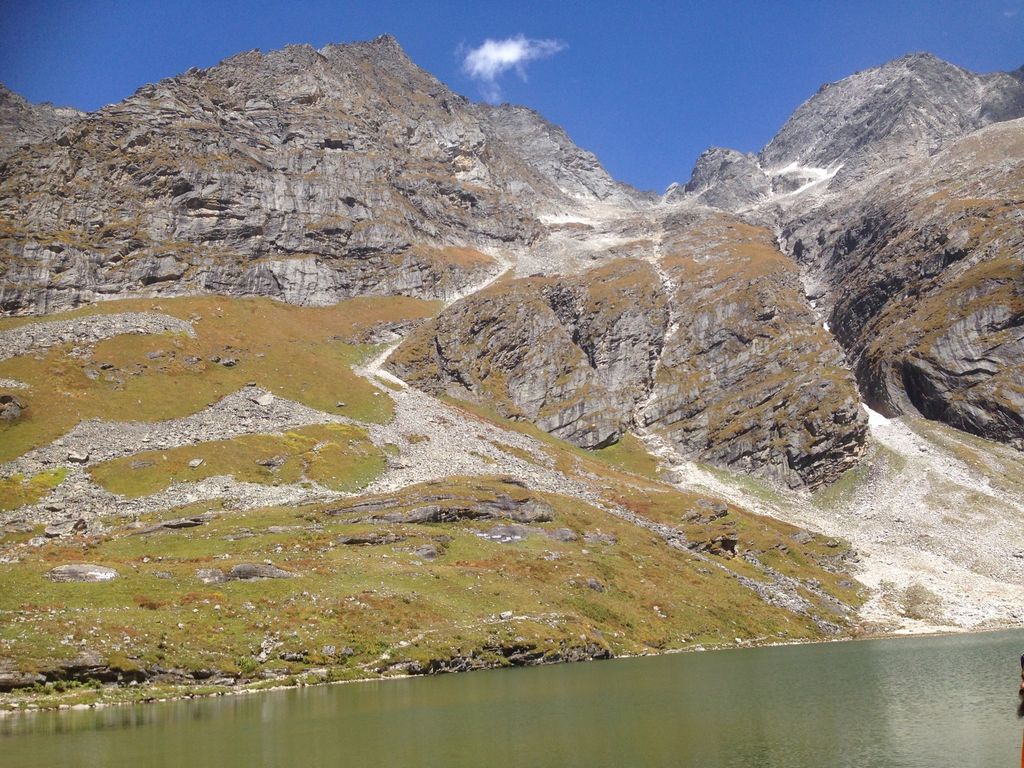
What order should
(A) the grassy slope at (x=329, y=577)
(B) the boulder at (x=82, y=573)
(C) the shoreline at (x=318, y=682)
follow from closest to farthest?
(C) the shoreline at (x=318, y=682), (A) the grassy slope at (x=329, y=577), (B) the boulder at (x=82, y=573)

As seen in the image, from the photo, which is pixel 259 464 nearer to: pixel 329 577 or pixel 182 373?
pixel 182 373

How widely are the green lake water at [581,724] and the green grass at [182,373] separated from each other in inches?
3014

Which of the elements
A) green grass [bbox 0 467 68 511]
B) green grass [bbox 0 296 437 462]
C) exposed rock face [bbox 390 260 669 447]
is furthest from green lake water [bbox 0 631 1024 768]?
exposed rock face [bbox 390 260 669 447]

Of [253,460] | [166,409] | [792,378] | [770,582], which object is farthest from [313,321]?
[770,582]

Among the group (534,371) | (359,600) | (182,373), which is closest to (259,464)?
(182,373)

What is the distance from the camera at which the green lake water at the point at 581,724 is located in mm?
27984

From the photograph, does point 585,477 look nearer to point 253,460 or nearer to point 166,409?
point 253,460

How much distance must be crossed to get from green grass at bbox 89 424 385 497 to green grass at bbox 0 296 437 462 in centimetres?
1467

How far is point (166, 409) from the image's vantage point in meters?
119

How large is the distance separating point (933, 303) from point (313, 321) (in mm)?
165475

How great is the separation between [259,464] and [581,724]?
263ft

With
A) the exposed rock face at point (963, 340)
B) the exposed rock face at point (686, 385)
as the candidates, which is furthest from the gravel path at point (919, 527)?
the exposed rock face at point (963, 340)

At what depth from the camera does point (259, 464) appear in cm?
10394

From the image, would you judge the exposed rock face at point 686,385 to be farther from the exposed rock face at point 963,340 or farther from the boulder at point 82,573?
the boulder at point 82,573
